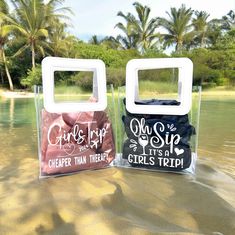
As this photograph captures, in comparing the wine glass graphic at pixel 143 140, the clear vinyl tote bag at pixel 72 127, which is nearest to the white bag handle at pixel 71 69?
the clear vinyl tote bag at pixel 72 127

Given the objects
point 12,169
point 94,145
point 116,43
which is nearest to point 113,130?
point 94,145

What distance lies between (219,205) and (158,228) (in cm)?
57

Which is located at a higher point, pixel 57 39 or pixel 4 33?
pixel 4 33

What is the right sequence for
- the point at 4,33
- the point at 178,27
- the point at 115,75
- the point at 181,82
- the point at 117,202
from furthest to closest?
the point at 178,27 < the point at 115,75 < the point at 4,33 < the point at 181,82 < the point at 117,202

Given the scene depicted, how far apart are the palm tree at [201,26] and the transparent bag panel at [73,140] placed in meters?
35.0

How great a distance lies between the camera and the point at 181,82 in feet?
10.5

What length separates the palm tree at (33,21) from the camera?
25.9 metres

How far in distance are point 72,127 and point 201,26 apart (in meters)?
35.7

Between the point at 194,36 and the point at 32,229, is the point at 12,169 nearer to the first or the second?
the point at 32,229

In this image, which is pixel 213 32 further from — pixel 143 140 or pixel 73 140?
pixel 73 140

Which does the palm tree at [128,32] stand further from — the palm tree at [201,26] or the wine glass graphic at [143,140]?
the wine glass graphic at [143,140]

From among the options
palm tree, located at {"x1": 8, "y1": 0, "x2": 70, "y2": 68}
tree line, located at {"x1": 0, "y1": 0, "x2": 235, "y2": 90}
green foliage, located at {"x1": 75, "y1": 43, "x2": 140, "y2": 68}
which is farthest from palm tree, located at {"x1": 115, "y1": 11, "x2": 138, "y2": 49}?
palm tree, located at {"x1": 8, "y1": 0, "x2": 70, "y2": 68}

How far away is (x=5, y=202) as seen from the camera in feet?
7.75

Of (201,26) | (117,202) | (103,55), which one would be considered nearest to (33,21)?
(103,55)
